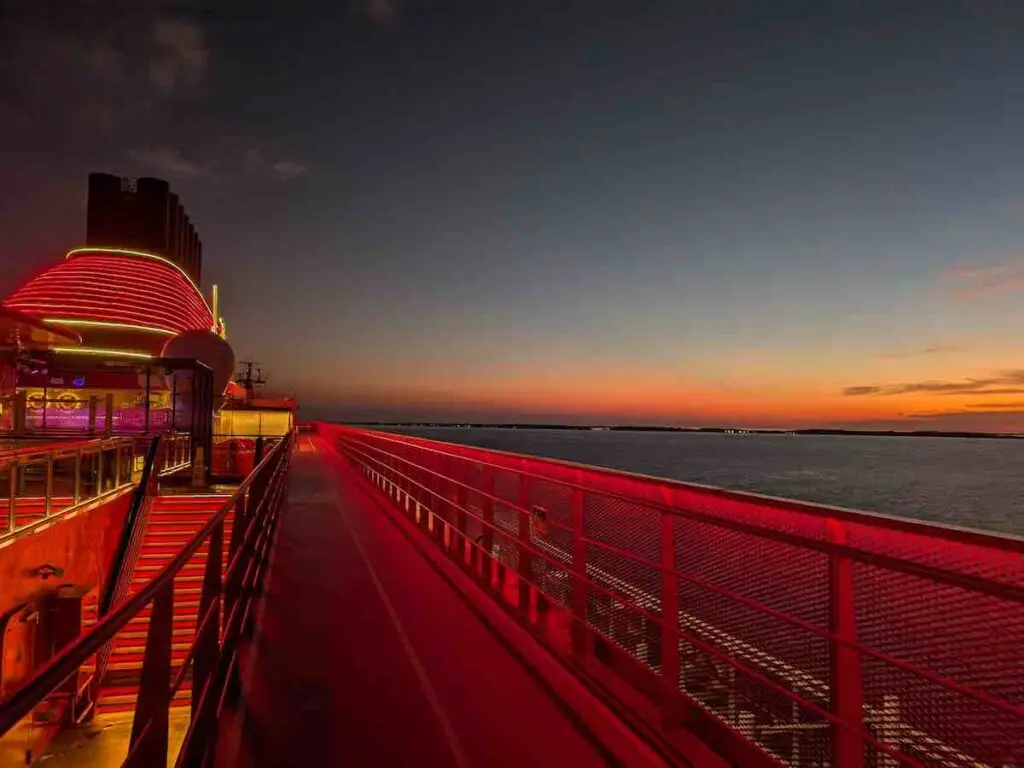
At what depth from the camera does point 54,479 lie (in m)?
10.2

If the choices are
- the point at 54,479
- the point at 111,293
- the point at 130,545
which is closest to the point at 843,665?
the point at 54,479

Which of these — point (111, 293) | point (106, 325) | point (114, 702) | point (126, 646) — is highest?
point (111, 293)

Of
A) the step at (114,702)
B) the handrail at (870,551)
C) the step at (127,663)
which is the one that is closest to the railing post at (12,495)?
the step at (114,702)

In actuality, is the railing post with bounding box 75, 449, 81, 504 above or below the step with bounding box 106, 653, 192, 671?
above

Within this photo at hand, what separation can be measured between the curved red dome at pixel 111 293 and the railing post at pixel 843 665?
4950cm

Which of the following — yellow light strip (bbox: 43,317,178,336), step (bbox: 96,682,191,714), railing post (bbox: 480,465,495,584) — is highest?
yellow light strip (bbox: 43,317,178,336)

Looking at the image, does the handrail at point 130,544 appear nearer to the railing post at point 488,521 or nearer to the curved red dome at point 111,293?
the railing post at point 488,521

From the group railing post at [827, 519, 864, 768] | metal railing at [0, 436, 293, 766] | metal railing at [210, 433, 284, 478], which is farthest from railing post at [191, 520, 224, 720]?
metal railing at [210, 433, 284, 478]

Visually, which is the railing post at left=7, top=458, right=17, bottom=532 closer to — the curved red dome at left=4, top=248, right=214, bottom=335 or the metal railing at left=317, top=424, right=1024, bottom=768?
the metal railing at left=317, top=424, right=1024, bottom=768

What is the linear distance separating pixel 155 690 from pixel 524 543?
343cm

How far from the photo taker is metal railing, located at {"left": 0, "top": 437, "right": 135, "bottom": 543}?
8336 mm

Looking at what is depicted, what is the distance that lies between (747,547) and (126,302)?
52487mm

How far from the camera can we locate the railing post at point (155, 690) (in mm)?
1912

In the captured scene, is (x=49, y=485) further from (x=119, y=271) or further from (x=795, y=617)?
(x=119, y=271)
